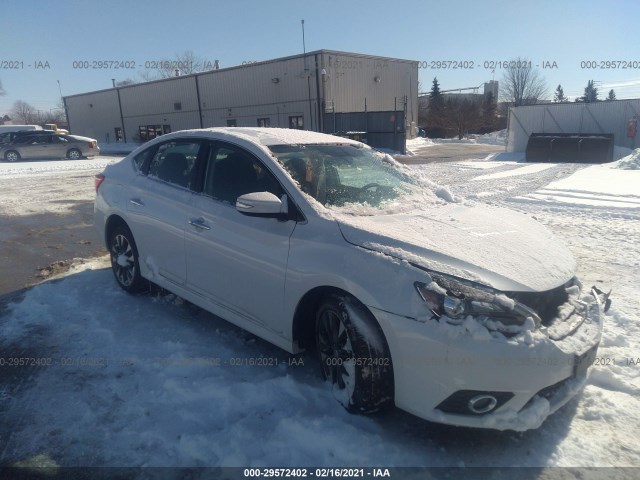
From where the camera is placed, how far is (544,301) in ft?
8.82

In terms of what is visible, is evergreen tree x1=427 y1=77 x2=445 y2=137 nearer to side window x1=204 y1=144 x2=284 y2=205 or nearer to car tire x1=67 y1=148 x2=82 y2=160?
car tire x1=67 y1=148 x2=82 y2=160

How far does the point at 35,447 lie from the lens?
2711mm

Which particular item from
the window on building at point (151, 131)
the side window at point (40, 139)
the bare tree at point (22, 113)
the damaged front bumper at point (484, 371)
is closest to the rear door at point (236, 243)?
the damaged front bumper at point (484, 371)

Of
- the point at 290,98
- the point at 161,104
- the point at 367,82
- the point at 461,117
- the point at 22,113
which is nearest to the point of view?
the point at 290,98

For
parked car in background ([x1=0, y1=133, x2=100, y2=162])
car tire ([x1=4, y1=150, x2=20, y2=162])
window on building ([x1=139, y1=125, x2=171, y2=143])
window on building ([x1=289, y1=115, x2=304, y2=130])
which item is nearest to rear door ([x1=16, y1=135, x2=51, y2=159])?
parked car in background ([x1=0, y1=133, x2=100, y2=162])

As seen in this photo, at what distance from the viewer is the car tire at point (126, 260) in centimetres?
472

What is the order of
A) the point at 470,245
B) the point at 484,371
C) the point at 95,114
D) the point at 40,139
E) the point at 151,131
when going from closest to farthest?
the point at 484,371 → the point at 470,245 → the point at 40,139 → the point at 151,131 → the point at 95,114

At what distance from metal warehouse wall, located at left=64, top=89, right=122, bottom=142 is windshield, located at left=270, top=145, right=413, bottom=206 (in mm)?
44853

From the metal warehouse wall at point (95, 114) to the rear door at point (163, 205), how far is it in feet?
143

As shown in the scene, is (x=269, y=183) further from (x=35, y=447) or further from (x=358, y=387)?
(x=35, y=447)

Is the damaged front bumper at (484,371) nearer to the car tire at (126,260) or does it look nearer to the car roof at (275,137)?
the car roof at (275,137)

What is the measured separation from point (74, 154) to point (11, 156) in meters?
2.94

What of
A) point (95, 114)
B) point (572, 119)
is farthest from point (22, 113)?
point (572, 119)

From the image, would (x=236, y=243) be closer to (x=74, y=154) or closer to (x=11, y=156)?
(x=74, y=154)
